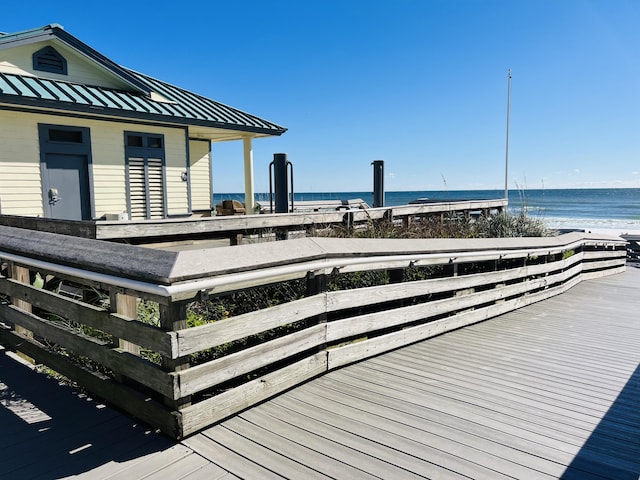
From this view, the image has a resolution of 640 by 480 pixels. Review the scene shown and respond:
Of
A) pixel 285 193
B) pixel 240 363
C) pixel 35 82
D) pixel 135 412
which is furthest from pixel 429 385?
pixel 35 82

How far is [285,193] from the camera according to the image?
26.3 ft

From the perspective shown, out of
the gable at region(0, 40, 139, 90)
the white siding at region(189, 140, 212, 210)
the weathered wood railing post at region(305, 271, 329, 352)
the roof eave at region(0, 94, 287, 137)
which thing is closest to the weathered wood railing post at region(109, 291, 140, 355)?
the weathered wood railing post at region(305, 271, 329, 352)

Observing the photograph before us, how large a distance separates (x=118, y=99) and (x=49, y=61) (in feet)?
4.70

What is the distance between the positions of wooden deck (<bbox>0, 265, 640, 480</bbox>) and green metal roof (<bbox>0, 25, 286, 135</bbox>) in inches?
218

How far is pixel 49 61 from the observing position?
8.67m

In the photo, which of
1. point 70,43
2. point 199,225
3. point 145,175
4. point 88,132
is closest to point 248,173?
point 145,175

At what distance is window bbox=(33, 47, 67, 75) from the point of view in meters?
8.46

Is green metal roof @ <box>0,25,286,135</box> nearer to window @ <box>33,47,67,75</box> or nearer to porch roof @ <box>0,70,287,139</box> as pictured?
porch roof @ <box>0,70,287,139</box>

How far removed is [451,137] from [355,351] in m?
63.2

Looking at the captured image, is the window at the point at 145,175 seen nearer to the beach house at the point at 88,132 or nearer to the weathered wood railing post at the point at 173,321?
the beach house at the point at 88,132

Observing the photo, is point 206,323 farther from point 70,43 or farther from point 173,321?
point 70,43

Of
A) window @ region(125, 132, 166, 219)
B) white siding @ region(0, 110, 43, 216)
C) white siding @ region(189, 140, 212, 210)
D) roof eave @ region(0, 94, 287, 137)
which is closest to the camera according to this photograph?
roof eave @ region(0, 94, 287, 137)

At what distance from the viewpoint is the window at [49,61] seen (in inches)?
333

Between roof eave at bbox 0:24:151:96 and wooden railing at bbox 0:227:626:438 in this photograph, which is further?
roof eave at bbox 0:24:151:96
